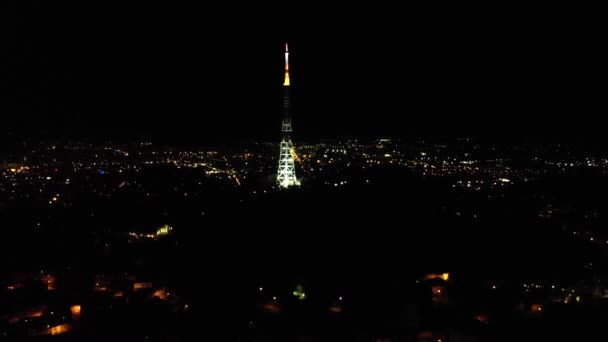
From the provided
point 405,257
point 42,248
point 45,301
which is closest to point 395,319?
point 405,257

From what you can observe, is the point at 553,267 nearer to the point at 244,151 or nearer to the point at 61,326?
the point at 61,326

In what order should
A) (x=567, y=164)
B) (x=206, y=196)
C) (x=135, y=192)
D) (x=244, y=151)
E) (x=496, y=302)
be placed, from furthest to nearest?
1. (x=244, y=151)
2. (x=567, y=164)
3. (x=135, y=192)
4. (x=206, y=196)
5. (x=496, y=302)

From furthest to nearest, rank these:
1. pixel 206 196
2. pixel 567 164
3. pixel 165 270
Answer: pixel 567 164, pixel 206 196, pixel 165 270

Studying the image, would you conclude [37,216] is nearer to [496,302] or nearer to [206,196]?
[206,196]

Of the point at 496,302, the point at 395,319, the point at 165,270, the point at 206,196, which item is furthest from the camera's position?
the point at 206,196

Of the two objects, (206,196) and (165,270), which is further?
(206,196)

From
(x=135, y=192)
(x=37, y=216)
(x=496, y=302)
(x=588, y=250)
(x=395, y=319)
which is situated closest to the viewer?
(x=395, y=319)

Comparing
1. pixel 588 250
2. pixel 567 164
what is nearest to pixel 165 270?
pixel 588 250

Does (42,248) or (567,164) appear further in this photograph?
(567,164)
